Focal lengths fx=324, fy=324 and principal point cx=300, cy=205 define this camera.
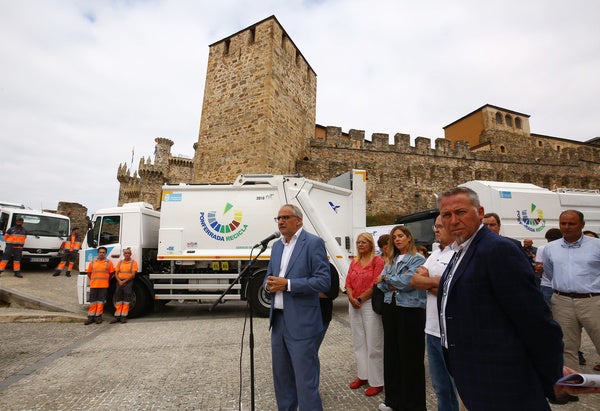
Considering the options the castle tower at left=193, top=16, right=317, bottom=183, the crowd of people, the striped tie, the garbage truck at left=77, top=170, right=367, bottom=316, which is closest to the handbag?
the crowd of people

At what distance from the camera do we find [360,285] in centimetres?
342

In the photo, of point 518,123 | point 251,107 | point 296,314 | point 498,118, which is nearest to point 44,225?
point 251,107

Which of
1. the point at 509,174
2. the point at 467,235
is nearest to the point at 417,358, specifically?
the point at 467,235

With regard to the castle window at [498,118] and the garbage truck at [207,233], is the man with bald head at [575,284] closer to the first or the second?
the garbage truck at [207,233]

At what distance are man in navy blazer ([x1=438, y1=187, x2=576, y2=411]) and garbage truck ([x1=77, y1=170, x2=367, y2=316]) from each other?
5395mm

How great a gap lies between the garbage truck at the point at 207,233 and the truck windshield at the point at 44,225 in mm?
6832

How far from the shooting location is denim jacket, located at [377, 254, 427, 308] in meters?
2.82

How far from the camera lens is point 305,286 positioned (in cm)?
237

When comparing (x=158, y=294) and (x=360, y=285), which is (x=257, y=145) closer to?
(x=158, y=294)

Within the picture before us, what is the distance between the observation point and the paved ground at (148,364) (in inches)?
119

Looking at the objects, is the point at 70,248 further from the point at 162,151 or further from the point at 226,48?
the point at 162,151

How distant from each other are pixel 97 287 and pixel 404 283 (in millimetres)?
6211

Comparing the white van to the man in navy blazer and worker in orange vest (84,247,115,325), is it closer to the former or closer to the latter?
worker in orange vest (84,247,115,325)

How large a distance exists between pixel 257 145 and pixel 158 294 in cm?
845
